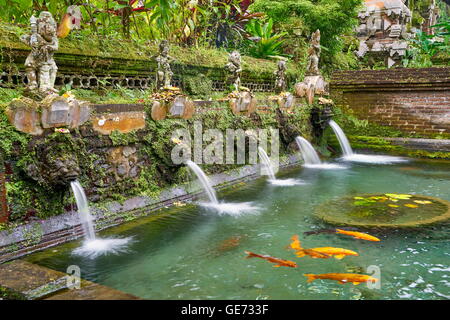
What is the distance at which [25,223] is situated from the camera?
4359 millimetres

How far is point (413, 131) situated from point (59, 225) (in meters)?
9.61

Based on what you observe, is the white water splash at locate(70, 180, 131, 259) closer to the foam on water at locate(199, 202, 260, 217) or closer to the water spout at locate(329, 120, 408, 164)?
the foam on water at locate(199, 202, 260, 217)

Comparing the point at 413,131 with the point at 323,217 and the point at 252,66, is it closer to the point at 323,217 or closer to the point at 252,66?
the point at 252,66

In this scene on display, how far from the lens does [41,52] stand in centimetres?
462

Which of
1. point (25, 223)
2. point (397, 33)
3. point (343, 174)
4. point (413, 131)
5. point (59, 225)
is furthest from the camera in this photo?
point (397, 33)

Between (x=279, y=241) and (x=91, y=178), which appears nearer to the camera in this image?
(x=279, y=241)

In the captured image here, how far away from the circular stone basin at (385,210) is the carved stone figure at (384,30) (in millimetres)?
11478

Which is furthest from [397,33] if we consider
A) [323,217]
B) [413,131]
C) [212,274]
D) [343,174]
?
[212,274]

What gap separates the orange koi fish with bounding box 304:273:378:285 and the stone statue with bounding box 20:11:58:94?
339 cm

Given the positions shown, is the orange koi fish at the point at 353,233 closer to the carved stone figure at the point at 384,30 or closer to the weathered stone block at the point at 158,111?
the weathered stone block at the point at 158,111

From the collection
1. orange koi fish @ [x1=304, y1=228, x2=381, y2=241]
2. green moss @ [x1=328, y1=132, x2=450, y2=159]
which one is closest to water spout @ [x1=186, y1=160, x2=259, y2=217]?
orange koi fish @ [x1=304, y1=228, x2=381, y2=241]

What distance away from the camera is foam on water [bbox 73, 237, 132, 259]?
4.29 meters

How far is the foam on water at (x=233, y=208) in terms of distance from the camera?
5.79 metres

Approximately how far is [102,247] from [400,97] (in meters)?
9.58
